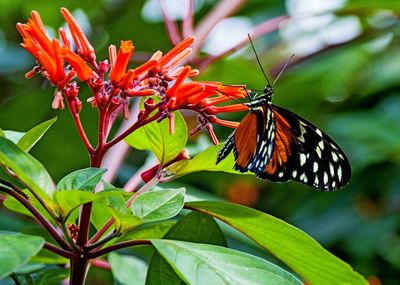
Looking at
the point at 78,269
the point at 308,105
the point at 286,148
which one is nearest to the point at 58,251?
the point at 78,269

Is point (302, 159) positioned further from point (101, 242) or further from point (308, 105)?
point (308, 105)

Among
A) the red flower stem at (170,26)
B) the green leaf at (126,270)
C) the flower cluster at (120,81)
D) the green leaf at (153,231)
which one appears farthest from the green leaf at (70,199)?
the red flower stem at (170,26)

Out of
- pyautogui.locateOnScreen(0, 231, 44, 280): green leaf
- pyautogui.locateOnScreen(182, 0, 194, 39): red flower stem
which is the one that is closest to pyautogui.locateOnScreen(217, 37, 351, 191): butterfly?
pyautogui.locateOnScreen(0, 231, 44, 280): green leaf

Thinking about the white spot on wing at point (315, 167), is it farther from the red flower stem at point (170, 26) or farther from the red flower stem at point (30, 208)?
the red flower stem at point (170, 26)

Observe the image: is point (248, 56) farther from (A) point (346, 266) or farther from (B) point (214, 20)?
(A) point (346, 266)

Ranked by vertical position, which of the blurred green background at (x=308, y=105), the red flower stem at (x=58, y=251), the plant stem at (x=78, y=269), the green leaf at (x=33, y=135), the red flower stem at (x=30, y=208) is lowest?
the blurred green background at (x=308, y=105)

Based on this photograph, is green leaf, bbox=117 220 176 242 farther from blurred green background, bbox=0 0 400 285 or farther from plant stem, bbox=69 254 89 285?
blurred green background, bbox=0 0 400 285
